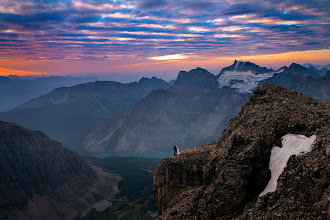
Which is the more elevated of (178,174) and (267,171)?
(267,171)

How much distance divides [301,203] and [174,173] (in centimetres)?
2267

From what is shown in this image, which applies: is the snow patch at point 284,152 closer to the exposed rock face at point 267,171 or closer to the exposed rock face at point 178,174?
the exposed rock face at point 267,171

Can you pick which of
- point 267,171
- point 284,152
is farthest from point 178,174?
point 284,152

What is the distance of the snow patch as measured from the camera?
23.0 m

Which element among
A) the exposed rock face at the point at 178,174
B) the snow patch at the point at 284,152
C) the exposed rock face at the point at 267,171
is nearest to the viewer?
the exposed rock face at the point at 267,171

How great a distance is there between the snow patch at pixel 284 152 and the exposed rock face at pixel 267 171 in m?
0.55

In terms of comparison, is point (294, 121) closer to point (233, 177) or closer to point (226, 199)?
point (233, 177)

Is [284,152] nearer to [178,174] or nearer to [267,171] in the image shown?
[267,171]

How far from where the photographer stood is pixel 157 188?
141 ft

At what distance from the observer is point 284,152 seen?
24.6 meters

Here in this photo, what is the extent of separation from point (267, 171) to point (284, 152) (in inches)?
90.9

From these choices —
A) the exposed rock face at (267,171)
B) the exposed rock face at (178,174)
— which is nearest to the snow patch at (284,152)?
the exposed rock face at (267,171)

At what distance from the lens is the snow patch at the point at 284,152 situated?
23.0 m

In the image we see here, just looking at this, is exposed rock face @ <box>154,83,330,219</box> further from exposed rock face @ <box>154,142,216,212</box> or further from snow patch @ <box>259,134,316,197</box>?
exposed rock face @ <box>154,142,216,212</box>
